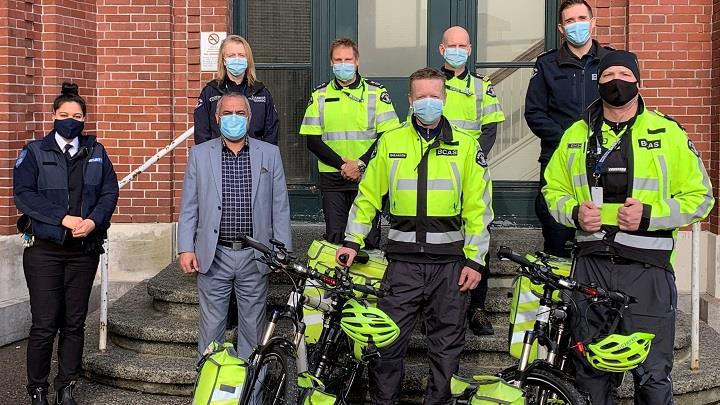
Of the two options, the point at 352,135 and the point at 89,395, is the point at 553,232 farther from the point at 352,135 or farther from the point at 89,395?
the point at 89,395

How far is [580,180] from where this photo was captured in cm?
462

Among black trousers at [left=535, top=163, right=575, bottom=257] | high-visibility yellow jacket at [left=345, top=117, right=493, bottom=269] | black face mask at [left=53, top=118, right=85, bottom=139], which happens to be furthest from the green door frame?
high-visibility yellow jacket at [left=345, top=117, right=493, bottom=269]

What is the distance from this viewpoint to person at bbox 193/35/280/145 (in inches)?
237

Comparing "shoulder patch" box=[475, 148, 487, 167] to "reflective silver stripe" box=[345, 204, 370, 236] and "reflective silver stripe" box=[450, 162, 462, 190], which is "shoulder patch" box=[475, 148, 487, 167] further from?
"reflective silver stripe" box=[345, 204, 370, 236]

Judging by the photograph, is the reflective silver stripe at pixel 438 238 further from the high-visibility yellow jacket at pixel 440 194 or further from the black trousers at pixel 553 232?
the black trousers at pixel 553 232

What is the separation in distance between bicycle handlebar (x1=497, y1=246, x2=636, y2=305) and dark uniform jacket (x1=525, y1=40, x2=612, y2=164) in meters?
1.67

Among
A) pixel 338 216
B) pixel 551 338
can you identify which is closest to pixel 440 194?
pixel 551 338

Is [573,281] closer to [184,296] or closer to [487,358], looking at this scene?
[487,358]

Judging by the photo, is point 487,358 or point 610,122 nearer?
point 610,122

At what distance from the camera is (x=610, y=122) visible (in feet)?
15.0

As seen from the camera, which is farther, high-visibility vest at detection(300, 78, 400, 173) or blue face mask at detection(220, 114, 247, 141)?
high-visibility vest at detection(300, 78, 400, 173)

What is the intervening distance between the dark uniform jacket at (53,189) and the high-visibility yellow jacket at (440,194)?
2.07m

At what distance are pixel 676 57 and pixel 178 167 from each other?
4.85 metres

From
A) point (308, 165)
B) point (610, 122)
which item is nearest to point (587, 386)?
point (610, 122)
